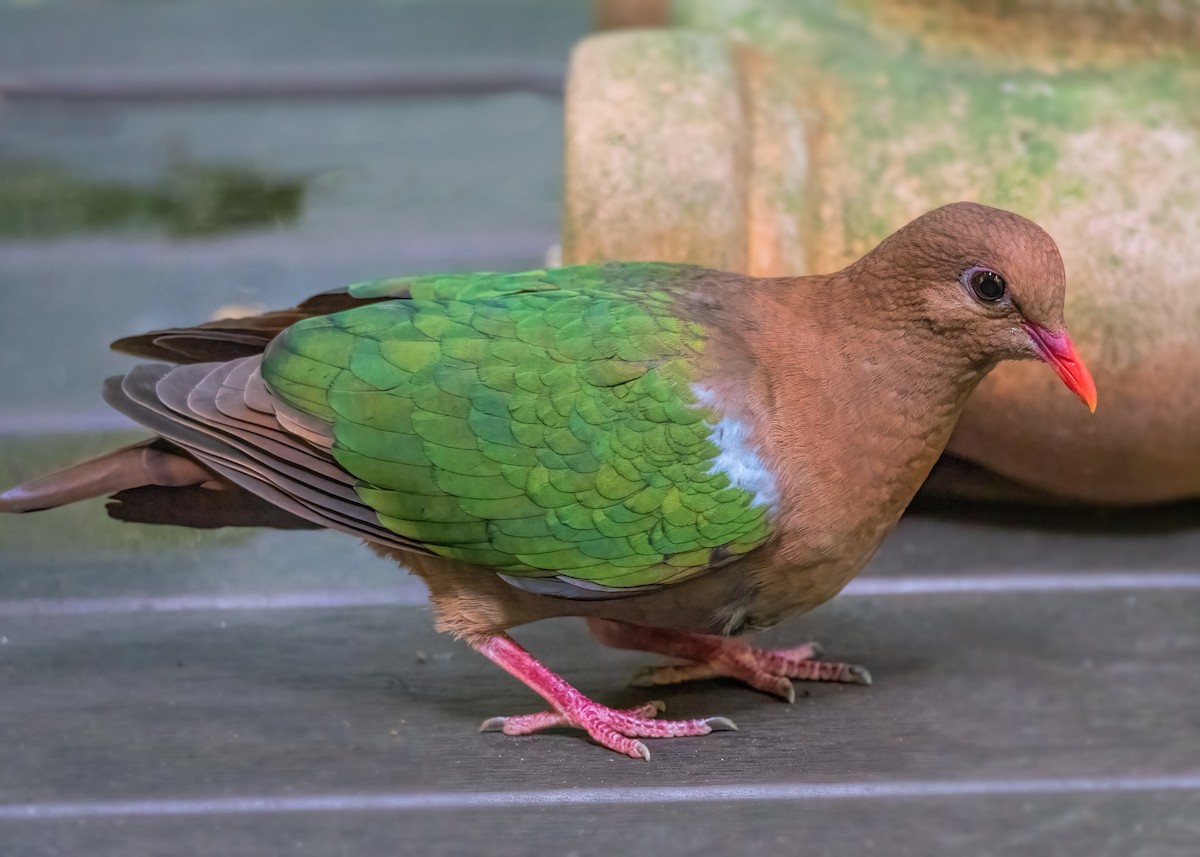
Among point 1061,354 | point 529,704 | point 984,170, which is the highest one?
point 984,170

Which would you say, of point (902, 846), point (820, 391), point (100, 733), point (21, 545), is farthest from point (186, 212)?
point (902, 846)

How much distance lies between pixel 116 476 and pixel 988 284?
1.34m

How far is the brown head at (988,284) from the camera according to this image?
1.65m

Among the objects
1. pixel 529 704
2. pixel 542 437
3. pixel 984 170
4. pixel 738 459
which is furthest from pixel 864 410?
pixel 984 170

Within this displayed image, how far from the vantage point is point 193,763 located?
71.7 inches

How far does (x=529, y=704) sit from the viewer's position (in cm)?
202

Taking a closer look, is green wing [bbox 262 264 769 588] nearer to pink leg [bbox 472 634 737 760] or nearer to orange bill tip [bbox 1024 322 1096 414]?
pink leg [bbox 472 634 737 760]

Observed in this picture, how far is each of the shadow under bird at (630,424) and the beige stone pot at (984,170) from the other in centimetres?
55

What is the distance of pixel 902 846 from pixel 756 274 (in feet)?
3.92

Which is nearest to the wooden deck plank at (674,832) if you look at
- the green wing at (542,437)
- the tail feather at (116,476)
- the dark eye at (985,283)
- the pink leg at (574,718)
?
the pink leg at (574,718)

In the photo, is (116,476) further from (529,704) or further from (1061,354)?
(1061,354)

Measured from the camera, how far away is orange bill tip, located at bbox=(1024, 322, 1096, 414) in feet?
5.49

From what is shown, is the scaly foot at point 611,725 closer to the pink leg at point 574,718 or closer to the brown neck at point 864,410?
the pink leg at point 574,718

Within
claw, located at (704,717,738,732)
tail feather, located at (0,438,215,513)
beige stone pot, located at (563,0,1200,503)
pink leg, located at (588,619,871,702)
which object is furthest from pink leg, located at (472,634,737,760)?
beige stone pot, located at (563,0,1200,503)
